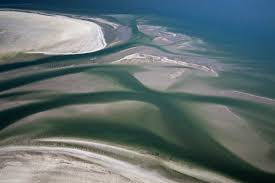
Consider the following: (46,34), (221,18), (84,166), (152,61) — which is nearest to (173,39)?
(152,61)

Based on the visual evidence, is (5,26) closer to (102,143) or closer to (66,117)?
(66,117)

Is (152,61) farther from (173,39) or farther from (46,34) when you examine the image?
(46,34)

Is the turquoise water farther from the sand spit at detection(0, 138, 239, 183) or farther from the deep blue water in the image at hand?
the sand spit at detection(0, 138, 239, 183)

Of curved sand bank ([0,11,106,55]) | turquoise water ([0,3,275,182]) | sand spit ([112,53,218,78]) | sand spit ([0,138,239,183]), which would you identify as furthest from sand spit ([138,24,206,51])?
sand spit ([0,138,239,183])

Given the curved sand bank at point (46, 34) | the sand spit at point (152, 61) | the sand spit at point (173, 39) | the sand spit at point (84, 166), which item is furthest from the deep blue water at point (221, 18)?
the sand spit at point (84, 166)

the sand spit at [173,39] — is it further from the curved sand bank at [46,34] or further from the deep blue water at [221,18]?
the curved sand bank at [46,34]
